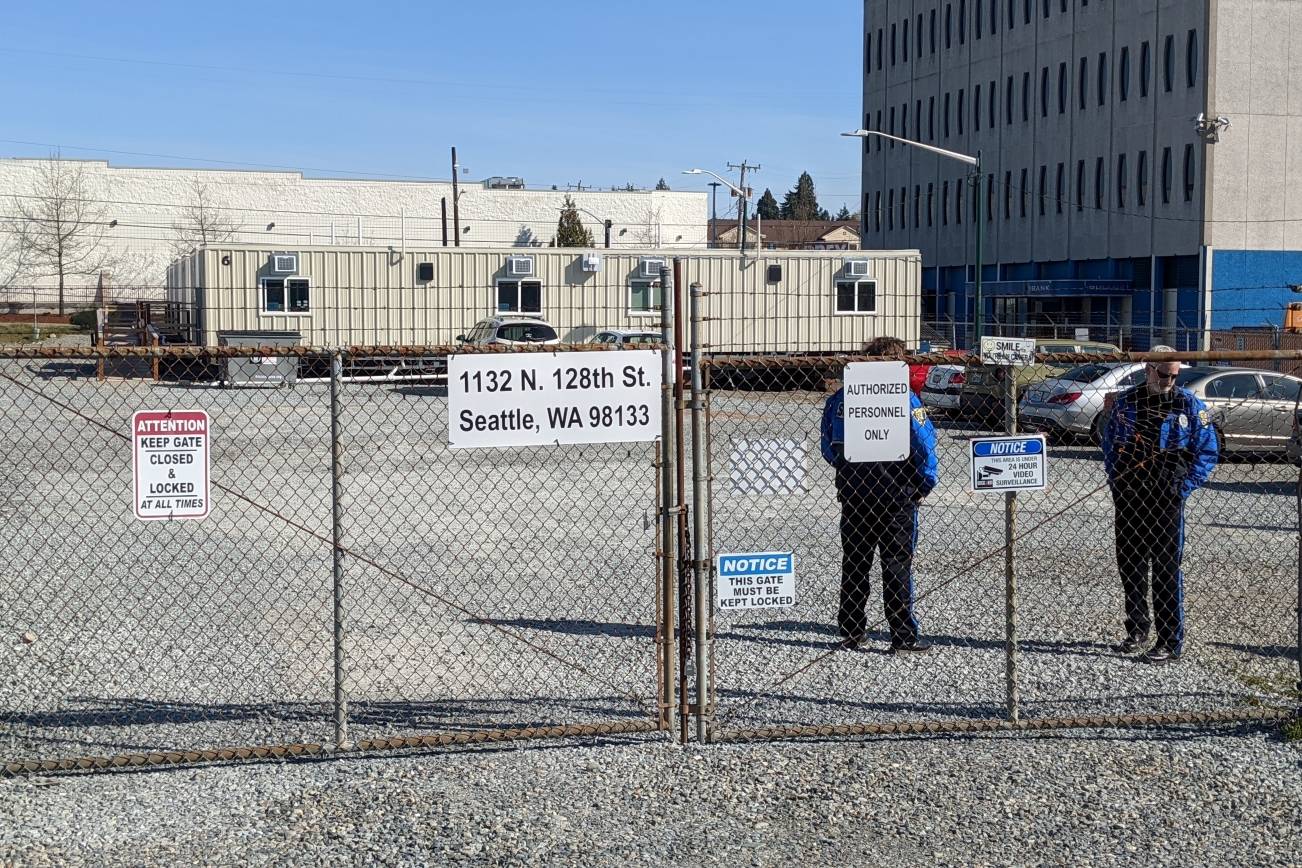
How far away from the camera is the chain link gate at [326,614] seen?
6.61m

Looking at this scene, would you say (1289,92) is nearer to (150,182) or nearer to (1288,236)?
(1288,236)

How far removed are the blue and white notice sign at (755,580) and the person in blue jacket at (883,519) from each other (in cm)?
153

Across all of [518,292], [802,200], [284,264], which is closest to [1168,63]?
[518,292]

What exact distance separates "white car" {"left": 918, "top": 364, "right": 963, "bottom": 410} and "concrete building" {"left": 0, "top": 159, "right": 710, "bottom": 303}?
49.0m

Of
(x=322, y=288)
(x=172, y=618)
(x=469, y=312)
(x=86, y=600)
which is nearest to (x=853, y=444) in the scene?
(x=172, y=618)

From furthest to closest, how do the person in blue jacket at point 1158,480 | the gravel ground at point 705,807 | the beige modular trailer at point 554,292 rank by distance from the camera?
the beige modular trailer at point 554,292
the person in blue jacket at point 1158,480
the gravel ground at point 705,807

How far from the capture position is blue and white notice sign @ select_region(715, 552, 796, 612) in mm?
6637

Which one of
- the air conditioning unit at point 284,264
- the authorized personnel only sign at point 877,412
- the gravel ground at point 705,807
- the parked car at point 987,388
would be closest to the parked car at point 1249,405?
the parked car at point 987,388

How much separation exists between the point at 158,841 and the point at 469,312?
3521 cm

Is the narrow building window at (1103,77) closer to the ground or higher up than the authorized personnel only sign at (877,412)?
higher up

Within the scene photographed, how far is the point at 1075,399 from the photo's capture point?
20.1 m

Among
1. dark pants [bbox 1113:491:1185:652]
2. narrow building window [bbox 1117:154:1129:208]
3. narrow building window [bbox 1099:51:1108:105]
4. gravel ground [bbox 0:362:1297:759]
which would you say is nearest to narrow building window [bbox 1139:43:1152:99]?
narrow building window [bbox 1099:51:1108:105]

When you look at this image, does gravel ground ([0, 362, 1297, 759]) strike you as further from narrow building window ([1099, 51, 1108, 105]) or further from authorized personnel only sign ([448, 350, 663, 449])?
narrow building window ([1099, 51, 1108, 105])

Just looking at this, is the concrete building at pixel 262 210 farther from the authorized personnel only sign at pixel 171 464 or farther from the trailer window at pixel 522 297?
the authorized personnel only sign at pixel 171 464
